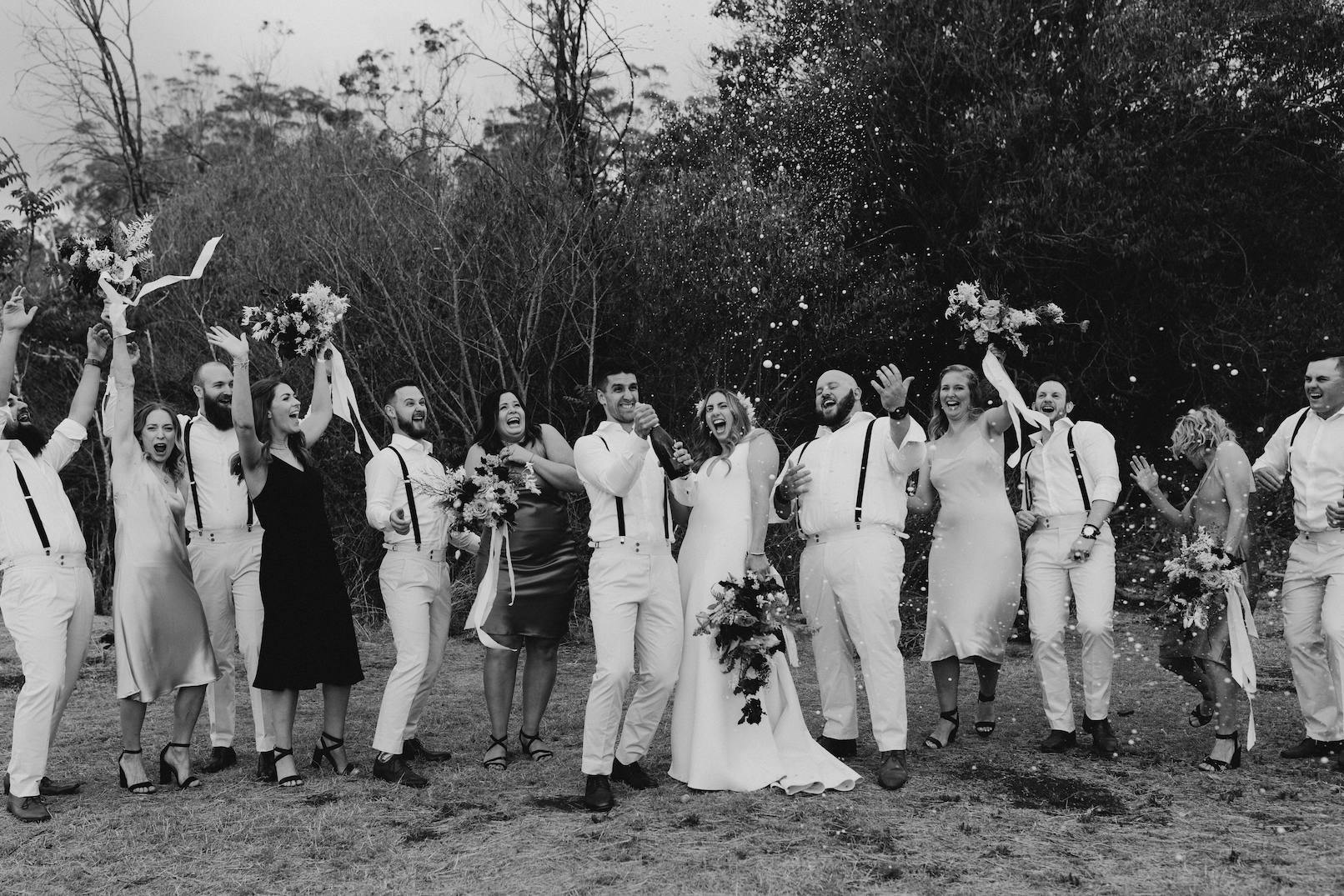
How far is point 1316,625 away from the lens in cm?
670

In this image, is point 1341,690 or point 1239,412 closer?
point 1341,690

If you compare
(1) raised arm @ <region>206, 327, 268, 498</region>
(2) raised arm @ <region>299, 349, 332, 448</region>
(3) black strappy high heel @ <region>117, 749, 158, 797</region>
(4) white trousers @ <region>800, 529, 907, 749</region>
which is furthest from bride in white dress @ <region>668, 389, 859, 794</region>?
(3) black strappy high heel @ <region>117, 749, 158, 797</region>

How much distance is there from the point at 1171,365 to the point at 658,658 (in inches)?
542

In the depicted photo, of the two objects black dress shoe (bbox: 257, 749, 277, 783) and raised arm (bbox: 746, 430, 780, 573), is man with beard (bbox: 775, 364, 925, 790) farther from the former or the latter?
black dress shoe (bbox: 257, 749, 277, 783)

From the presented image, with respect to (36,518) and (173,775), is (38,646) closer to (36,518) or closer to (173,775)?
(36,518)

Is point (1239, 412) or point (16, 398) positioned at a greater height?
point (1239, 412)

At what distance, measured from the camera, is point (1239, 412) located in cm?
1695

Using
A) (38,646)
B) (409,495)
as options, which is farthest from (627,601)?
(38,646)

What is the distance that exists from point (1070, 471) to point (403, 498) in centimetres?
411

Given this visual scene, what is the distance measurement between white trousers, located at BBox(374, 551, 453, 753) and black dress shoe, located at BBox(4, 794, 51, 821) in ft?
5.41

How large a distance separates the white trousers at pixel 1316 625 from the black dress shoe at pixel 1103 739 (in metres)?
1.05

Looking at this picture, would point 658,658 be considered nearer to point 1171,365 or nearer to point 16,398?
point 16,398

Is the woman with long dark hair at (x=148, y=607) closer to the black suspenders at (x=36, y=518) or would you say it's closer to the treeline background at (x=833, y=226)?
the black suspenders at (x=36, y=518)

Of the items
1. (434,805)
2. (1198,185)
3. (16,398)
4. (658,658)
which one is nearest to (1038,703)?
(658,658)
